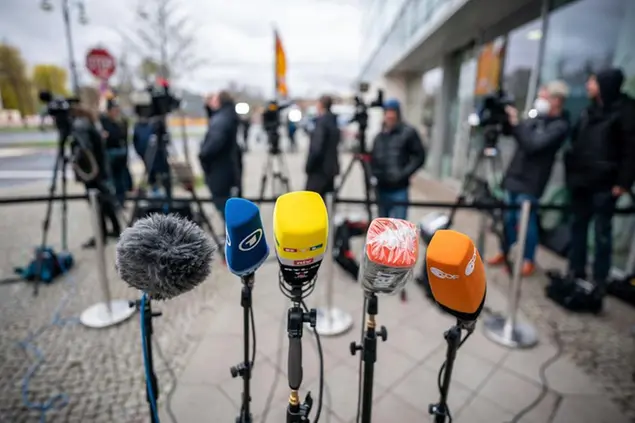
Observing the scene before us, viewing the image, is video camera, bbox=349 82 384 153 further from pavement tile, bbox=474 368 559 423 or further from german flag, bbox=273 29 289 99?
german flag, bbox=273 29 289 99

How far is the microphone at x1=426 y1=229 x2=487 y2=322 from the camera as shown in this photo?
98 centimetres

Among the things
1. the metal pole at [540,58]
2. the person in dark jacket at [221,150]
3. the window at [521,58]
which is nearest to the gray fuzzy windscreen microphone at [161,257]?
the person in dark jacket at [221,150]

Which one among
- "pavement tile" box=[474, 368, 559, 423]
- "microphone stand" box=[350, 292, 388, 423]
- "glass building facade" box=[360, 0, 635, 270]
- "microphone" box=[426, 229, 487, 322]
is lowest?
"pavement tile" box=[474, 368, 559, 423]

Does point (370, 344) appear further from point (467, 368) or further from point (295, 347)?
point (467, 368)

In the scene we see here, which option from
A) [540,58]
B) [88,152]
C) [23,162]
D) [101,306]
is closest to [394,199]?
[101,306]

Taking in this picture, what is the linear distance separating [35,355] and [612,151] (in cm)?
482

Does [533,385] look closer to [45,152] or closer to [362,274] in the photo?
[362,274]

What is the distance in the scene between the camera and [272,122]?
3848mm

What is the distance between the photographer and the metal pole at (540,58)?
4.51 m

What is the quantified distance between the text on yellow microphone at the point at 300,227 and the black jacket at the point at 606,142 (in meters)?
3.15

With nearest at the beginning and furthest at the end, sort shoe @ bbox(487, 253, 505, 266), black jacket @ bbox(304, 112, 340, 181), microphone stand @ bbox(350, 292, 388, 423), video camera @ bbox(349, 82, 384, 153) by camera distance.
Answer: microphone stand @ bbox(350, 292, 388, 423)
video camera @ bbox(349, 82, 384, 153)
black jacket @ bbox(304, 112, 340, 181)
shoe @ bbox(487, 253, 505, 266)

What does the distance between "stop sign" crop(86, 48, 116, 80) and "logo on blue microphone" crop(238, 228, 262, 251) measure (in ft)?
24.5

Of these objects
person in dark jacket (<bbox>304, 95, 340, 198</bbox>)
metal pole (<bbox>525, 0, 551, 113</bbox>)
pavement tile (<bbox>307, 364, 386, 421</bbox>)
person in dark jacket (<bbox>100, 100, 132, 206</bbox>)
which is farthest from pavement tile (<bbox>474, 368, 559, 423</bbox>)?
person in dark jacket (<bbox>100, 100, 132, 206</bbox>)

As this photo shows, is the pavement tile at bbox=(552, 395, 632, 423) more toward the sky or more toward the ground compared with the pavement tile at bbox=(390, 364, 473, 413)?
more toward the ground
